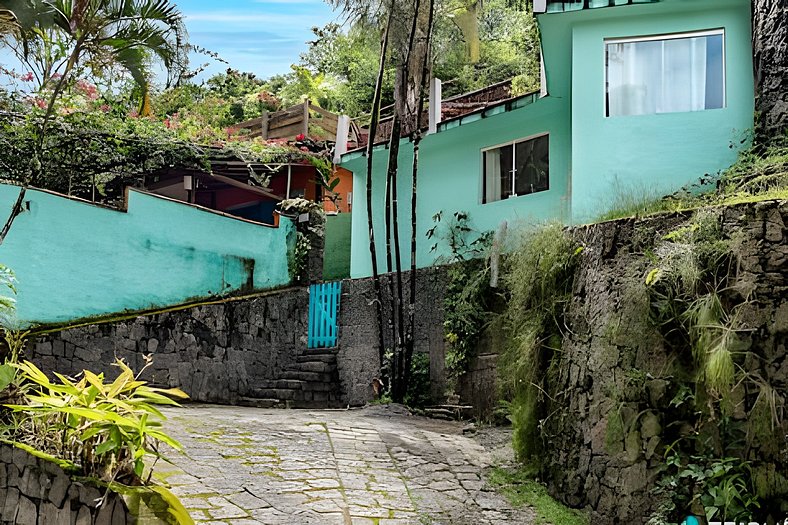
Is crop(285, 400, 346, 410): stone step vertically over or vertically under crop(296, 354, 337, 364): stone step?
under

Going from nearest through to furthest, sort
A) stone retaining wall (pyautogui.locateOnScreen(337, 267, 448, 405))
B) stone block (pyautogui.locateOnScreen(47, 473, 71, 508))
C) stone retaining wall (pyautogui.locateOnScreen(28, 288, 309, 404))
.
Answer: stone block (pyautogui.locateOnScreen(47, 473, 71, 508)) < stone retaining wall (pyautogui.locateOnScreen(28, 288, 309, 404)) < stone retaining wall (pyautogui.locateOnScreen(337, 267, 448, 405))

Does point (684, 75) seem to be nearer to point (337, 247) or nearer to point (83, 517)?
point (83, 517)

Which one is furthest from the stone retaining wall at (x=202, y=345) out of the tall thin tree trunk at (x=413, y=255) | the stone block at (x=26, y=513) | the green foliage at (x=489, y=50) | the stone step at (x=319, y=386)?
the green foliage at (x=489, y=50)

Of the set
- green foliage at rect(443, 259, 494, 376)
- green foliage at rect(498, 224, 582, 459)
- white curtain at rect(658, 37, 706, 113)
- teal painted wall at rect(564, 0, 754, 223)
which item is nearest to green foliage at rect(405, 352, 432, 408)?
green foliage at rect(443, 259, 494, 376)

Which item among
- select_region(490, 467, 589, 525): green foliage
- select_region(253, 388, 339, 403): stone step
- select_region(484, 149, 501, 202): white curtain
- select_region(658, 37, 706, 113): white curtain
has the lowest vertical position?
select_region(490, 467, 589, 525): green foliage

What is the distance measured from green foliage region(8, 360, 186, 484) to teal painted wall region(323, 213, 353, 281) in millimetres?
11735

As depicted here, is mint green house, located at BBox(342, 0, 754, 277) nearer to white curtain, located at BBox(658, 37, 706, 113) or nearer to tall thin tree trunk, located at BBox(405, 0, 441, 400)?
white curtain, located at BBox(658, 37, 706, 113)

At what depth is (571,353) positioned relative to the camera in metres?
8.64

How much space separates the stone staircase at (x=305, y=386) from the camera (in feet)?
46.5

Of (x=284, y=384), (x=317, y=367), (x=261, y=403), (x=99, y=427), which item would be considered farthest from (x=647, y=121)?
(x=99, y=427)

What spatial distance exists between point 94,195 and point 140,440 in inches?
433

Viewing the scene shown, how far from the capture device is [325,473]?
28.1 feet

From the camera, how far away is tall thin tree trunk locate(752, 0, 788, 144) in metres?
10.4

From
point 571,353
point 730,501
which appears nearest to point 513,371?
point 571,353
